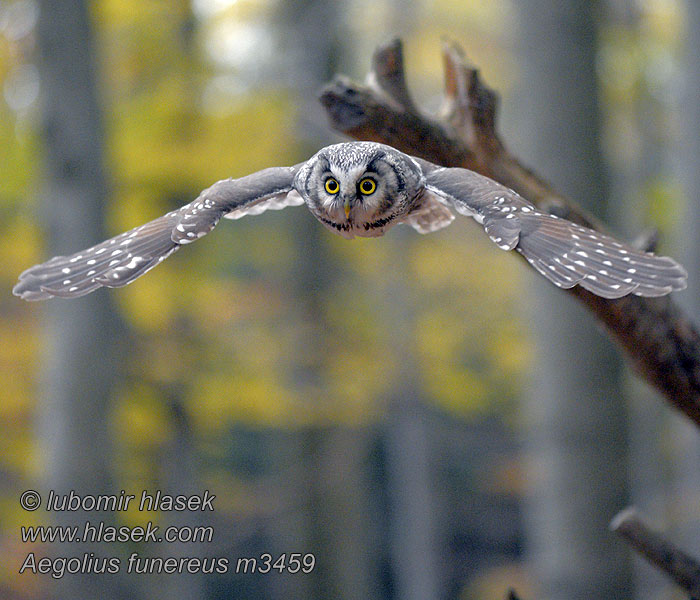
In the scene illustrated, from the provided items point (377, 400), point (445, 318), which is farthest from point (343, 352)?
point (445, 318)

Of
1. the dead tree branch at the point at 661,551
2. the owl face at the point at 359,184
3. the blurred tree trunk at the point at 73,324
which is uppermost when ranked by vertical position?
the blurred tree trunk at the point at 73,324

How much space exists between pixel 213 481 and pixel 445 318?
Answer: 4.77 metres

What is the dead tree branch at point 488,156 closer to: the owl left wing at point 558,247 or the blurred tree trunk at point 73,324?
the owl left wing at point 558,247

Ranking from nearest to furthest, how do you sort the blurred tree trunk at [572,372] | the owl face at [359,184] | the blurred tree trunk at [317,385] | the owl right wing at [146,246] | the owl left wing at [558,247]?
the owl left wing at [558,247], the owl right wing at [146,246], the owl face at [359,184], the blurred tree trunk at [572,372], the blurred tree trunk at [317,385]

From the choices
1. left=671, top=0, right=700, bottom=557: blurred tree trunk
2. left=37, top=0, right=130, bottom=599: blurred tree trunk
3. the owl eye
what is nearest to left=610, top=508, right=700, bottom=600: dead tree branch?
the owl eye

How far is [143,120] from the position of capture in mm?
9555

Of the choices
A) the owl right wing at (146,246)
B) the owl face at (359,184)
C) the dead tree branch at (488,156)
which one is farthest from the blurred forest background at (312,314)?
the owl right wing at (146,246)

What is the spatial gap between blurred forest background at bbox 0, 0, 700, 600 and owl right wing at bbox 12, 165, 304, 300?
4.06 m

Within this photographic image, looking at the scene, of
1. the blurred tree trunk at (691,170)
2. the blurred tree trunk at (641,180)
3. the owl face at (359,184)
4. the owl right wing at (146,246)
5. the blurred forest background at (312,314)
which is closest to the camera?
the owl right wing at (146,246)

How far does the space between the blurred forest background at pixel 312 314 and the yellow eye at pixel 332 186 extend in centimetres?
393

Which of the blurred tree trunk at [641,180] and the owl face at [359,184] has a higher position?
the blurred tree trunk at [641,180]

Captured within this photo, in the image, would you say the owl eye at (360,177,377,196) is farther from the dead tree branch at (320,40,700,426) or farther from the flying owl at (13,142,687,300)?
the dead tree branch at (320,40,700,426)

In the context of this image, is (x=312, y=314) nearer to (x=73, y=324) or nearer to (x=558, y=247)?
(x=73, y=324)

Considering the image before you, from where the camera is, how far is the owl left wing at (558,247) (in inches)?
89.8
